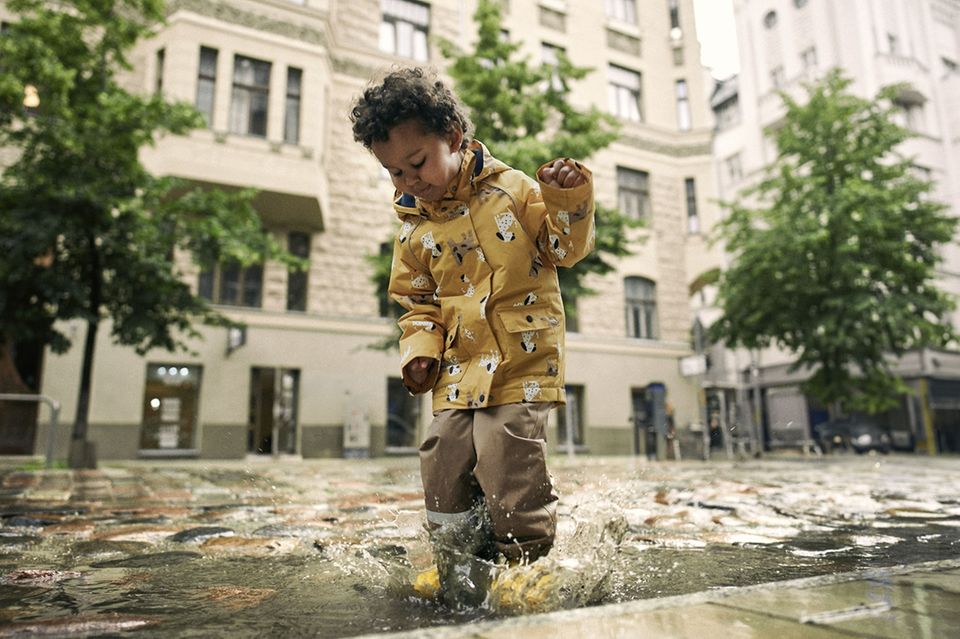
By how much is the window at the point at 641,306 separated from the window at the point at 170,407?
1256cm

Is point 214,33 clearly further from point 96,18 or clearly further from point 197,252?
point 197,252

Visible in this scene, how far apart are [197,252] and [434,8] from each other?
12.7m

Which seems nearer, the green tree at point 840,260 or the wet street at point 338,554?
the wet street at point 338,554

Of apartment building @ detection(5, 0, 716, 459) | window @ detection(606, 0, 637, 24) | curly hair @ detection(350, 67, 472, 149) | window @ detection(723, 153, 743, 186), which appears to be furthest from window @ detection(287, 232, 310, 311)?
window @ detection(723, 153, 743, 186)

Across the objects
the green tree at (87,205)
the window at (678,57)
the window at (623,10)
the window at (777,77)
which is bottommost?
the green tree at (87,205)

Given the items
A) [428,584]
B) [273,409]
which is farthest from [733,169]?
[428,584]

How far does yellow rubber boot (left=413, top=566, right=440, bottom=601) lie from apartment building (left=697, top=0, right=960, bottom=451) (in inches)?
920

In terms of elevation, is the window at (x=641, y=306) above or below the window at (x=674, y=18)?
below

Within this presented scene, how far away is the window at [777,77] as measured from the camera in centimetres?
2802

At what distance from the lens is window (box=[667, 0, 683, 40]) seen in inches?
914

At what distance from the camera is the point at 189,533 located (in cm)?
319

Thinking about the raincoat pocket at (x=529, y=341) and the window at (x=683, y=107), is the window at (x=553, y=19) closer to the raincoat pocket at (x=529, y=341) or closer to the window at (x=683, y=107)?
the window at (x=683, y=107)

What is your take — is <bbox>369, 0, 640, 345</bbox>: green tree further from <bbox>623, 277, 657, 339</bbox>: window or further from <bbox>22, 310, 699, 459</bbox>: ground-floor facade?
<bbox>623, 277, 657, 339</bbox>: window

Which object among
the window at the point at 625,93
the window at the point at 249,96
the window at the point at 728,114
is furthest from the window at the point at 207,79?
the window at the point at 728,114
